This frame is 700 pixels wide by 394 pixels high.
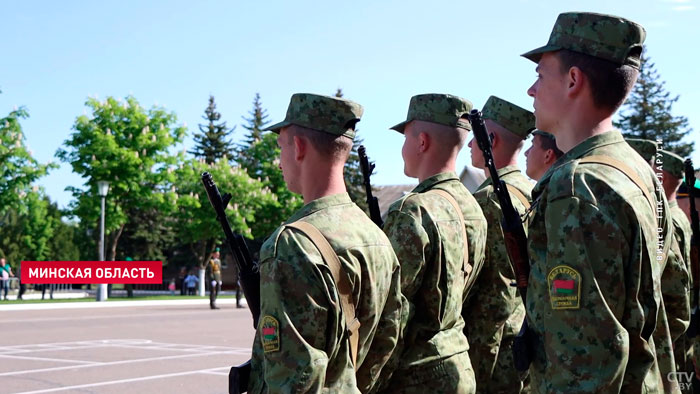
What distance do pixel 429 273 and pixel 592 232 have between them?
5.41 feet

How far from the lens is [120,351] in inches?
578

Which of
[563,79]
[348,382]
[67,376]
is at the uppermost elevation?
[563,79]

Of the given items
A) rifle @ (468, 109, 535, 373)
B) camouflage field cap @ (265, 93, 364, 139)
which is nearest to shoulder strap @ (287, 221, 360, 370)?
camouflage field cap @ (265, 93, 364, 139)

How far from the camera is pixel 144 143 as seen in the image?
139ft

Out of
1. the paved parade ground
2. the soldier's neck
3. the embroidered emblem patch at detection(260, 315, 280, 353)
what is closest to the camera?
the embroidered emblem patch at detection(260, 315, 280, 353)

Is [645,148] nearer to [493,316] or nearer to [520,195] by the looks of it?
[520,195]

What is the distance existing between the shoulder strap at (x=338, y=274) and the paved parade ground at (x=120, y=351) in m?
7.23

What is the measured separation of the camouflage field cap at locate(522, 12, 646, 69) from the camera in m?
2.85

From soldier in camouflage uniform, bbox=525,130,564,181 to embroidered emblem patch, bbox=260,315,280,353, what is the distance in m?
3.03

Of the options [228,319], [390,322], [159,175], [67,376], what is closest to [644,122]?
[159,175]

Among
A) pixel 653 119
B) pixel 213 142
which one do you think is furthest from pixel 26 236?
pixel 653 119

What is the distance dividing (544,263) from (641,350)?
0.41 m

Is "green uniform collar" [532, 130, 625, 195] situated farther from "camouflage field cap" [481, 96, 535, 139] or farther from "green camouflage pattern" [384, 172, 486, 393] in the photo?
"camouflage field cap" [481, 96, 535, 139]

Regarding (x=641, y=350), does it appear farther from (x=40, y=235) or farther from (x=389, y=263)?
(x=40, y=235)
